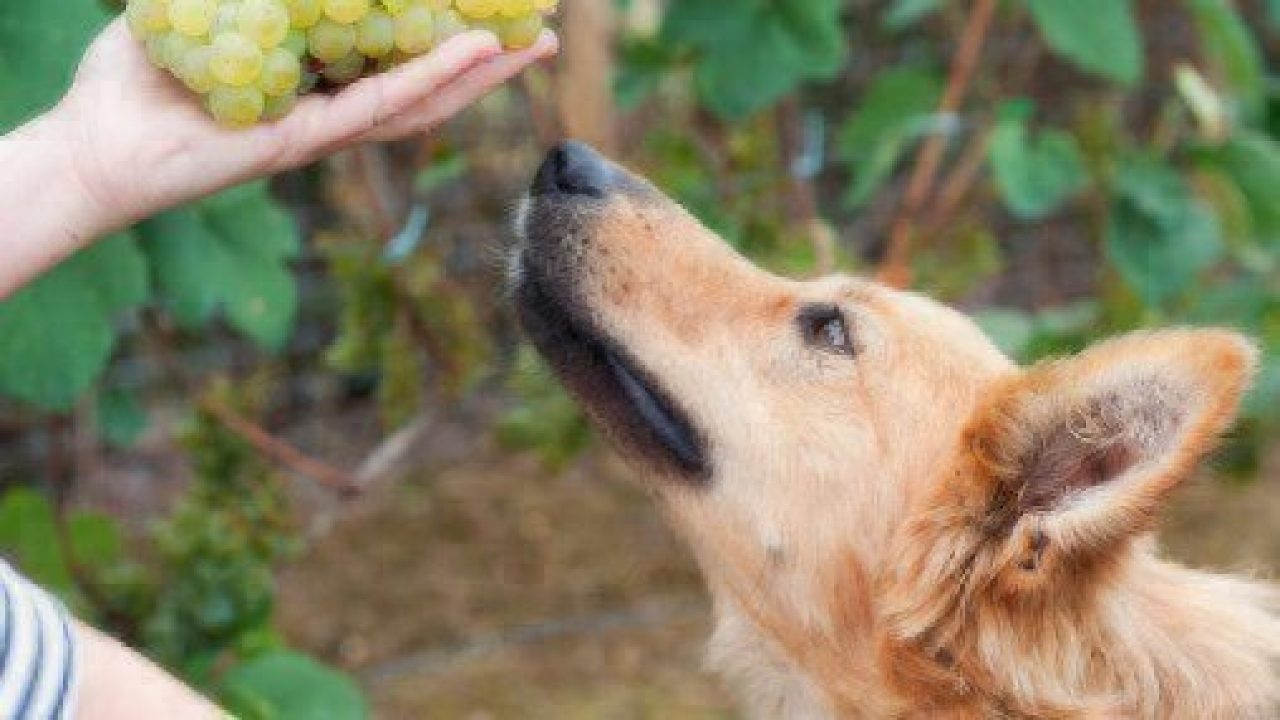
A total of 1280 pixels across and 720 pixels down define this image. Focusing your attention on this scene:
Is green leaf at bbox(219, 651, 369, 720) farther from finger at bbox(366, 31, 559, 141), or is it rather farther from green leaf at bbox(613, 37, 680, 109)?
green leaf at bbox(613, 37, 680, 109)

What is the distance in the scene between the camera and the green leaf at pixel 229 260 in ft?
8.21

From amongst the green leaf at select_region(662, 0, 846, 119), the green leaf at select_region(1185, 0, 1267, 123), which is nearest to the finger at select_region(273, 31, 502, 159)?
the green leaf at select_region(662, 0, 846, 119)

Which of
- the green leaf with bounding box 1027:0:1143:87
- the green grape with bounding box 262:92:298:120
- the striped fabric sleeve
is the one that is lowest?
the green leaf with bounding box 1027:0:1143:87

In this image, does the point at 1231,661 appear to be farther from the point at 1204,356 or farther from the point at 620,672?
the point at 620,672

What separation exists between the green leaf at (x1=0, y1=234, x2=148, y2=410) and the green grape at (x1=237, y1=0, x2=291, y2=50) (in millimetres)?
823

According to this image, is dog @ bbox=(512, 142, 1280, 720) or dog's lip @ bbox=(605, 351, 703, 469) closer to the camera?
dog @ bbox=(512, 142, 1280, 720)

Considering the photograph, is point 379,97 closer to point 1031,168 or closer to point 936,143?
point 1031,168

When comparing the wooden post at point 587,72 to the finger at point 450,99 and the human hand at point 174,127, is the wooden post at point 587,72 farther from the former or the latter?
the human hand at point 174,127

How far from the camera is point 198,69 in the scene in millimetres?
1491

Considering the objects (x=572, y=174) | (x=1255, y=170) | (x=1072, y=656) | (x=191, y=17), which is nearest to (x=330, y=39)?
(x=191, y=17)

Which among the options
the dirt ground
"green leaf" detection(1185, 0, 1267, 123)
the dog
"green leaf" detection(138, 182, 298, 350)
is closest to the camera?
the dog

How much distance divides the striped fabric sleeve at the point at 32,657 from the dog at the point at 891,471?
1.01 m

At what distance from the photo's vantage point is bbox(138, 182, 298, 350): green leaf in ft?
8.21

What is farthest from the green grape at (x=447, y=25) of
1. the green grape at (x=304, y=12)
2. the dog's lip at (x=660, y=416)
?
the dog's lip at (x=660, y=416)
